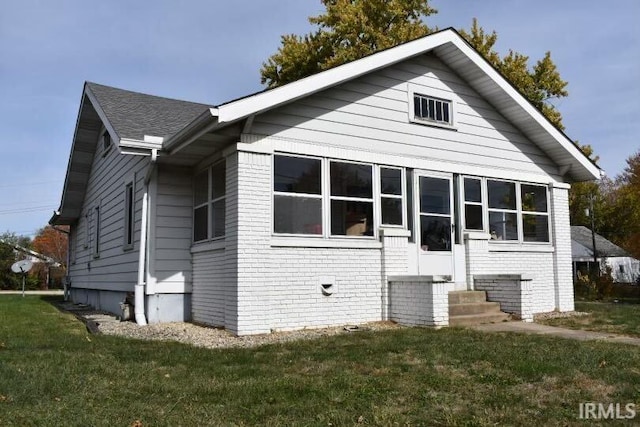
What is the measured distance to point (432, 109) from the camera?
11242 millimetres

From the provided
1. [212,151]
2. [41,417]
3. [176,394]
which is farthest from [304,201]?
[41,417]

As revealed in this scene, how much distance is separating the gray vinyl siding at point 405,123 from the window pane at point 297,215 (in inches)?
42.3

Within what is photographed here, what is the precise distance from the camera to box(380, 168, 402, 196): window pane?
10.3 m

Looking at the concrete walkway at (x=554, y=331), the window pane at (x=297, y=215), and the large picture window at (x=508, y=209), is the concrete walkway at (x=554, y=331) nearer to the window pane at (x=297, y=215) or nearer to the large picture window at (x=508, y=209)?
the large picture window at (x=508, y=209)

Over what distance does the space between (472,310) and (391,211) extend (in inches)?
91.7

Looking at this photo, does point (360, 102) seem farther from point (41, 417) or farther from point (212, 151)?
point (41, 417)

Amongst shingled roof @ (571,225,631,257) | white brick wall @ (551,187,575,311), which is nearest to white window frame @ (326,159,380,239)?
white brick wall @ (551,187,575,311)

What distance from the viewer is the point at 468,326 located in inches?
370

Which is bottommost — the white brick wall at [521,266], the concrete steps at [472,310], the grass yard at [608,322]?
the grass yard at [608,322]

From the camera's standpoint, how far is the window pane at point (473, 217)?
37.2 ft

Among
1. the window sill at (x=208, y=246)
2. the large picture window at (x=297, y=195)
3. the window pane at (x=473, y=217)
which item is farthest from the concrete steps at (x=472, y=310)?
the window sill at (x=208, y=246)

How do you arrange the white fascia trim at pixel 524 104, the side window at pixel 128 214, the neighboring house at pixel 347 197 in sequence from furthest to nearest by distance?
the side window at pixel 128 214 < the white fascia trim at pixel 524 104 < the neighboring house at pixel 347 197

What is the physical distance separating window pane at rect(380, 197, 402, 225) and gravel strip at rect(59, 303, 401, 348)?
1890 millimetres

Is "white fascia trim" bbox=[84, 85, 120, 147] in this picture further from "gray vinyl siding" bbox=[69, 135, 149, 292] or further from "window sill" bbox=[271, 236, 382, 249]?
"window sill" bbox=[271, 236, 382, 249]
